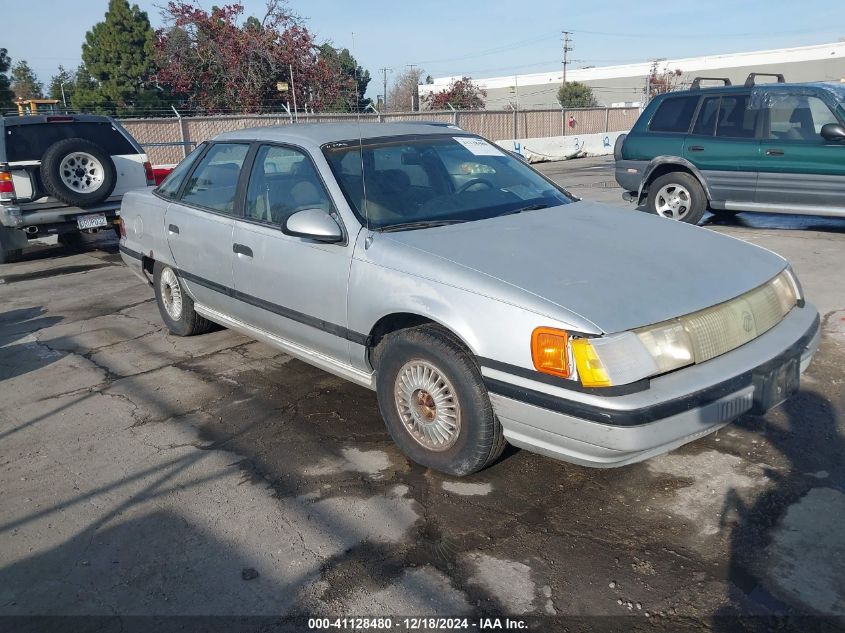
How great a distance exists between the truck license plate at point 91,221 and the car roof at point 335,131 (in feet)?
16.1

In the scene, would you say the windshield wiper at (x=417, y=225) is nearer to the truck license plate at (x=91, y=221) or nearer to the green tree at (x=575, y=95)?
the truck license plate at (x=91, y=221)

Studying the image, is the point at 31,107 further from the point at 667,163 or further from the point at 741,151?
the point at 741,151

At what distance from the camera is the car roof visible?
436cm

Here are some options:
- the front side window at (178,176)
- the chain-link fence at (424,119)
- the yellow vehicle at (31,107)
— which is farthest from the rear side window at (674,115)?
the yellow vehicle at (31,107)

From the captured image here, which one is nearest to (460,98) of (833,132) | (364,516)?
(833,132)

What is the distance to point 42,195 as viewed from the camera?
9.02 metres

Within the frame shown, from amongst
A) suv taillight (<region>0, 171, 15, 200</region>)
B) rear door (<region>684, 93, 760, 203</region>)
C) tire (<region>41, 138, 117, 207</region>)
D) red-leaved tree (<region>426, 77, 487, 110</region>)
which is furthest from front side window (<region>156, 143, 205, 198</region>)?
red-leaved tree (<region>426, 77, 487, 110</region>)

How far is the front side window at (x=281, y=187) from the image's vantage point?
4152 millimetres

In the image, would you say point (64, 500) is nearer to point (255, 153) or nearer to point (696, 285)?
point (255, 153)

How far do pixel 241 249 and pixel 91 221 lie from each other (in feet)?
18.3

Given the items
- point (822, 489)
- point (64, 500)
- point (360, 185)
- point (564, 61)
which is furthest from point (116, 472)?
point (564, 61)

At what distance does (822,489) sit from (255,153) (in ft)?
12.1

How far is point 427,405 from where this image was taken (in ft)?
11.6

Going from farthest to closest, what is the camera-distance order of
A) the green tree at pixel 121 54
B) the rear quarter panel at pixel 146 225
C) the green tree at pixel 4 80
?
the green tree at pixel 121 54
the green tree at pixel 4 80
the rear quarter panel at pixel 146 225
